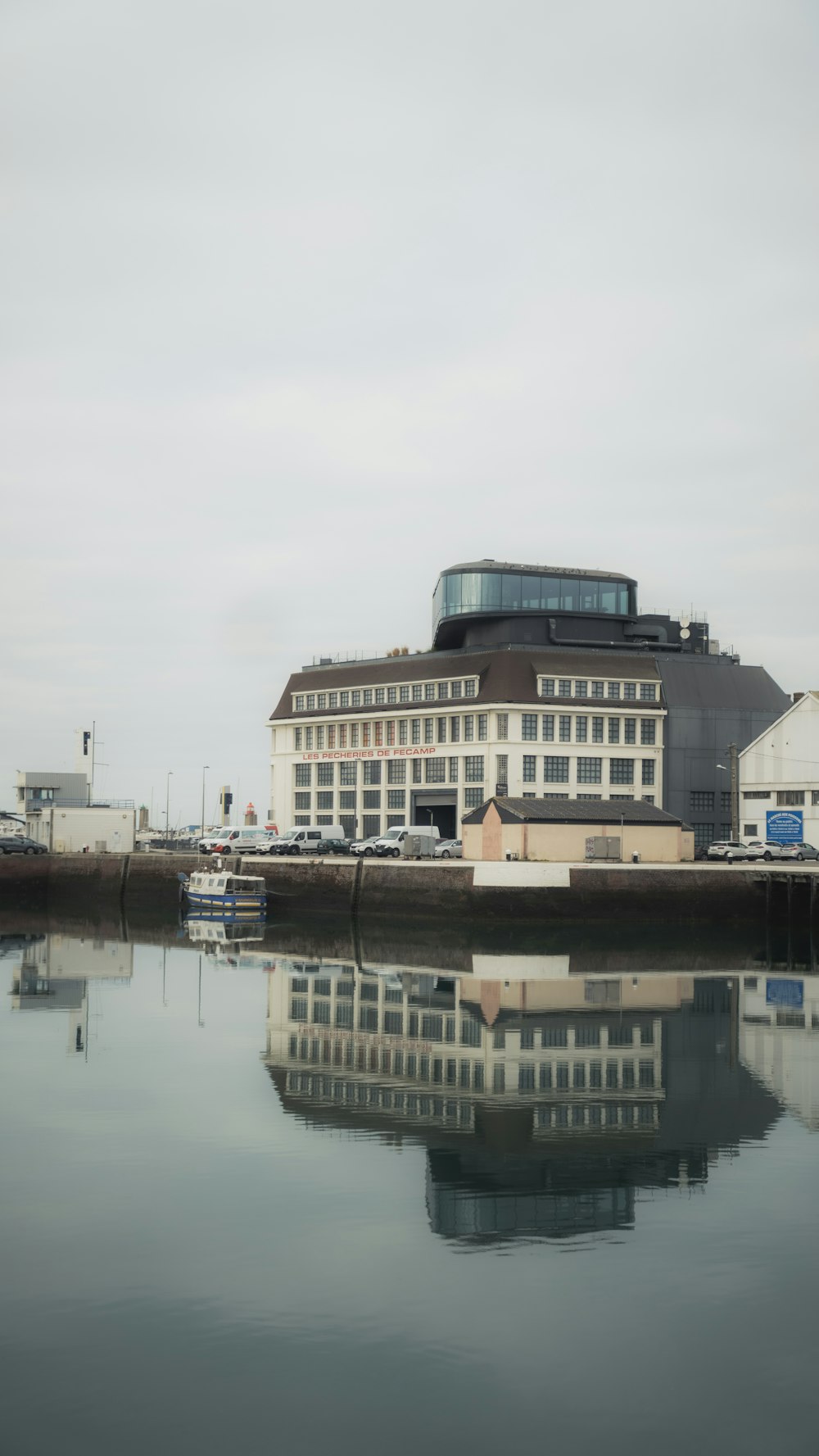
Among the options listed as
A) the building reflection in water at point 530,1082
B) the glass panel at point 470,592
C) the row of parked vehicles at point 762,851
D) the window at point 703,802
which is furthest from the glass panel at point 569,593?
the building reflection in water at point 530,1082

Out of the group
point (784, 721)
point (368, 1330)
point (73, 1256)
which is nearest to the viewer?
point (368, 1330)

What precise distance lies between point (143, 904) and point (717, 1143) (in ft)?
254

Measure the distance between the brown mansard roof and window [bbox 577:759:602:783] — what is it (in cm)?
488

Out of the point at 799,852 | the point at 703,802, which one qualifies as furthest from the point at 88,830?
the point at 799,852

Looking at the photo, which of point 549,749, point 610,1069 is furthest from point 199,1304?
point 549,749

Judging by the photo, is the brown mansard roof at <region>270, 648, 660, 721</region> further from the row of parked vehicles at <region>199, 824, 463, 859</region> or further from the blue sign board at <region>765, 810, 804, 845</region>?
the blue sign board at <region>765, 810, 804, 845</region>

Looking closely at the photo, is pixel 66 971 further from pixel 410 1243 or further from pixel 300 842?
pixel 410 1243

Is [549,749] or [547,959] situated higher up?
[549,749]

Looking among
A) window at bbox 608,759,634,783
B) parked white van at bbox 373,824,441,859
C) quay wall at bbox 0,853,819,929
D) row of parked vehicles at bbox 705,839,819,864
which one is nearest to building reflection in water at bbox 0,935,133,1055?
quay wall at bbox 0,853,819,929

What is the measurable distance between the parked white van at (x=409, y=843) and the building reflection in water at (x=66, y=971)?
21.1 m

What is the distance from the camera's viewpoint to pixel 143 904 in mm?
97188

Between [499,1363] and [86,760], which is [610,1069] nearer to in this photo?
[499,1363]

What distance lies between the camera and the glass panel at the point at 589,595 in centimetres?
11256

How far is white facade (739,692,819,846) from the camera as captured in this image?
8944cm
